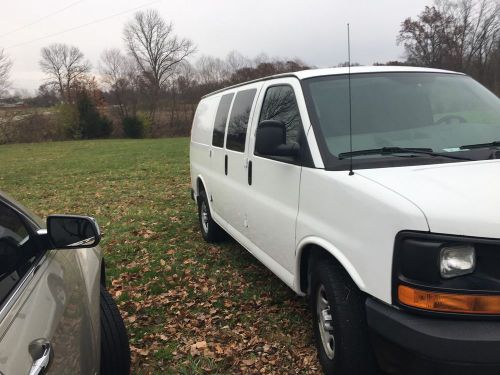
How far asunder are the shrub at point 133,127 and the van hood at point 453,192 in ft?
159

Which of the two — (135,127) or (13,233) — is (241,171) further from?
(135,127)

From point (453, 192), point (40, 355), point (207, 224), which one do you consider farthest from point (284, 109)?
point (207, 224)

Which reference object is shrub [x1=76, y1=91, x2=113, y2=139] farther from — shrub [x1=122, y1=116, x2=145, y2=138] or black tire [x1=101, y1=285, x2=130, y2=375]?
black tire [x1=101, y1=285, x2=130, y2=375]

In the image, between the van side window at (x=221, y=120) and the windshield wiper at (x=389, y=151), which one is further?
the van side window at (x=221, y=120)

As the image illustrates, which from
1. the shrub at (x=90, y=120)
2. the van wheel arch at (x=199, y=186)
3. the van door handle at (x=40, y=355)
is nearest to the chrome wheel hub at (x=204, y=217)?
the van wheel arch at (x=199, y=186)

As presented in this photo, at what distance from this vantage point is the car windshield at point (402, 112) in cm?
319

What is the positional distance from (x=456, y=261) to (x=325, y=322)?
1153 millimetres

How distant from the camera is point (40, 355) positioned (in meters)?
1.60

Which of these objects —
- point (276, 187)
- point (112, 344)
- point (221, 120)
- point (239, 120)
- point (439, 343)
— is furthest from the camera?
point (221, 120)

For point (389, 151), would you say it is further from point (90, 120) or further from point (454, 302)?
point (90, 120)

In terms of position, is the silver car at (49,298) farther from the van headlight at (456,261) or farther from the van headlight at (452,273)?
the van headlight at (456,261)

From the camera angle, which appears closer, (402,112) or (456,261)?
(456,261)

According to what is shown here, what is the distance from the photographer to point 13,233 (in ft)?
7.08

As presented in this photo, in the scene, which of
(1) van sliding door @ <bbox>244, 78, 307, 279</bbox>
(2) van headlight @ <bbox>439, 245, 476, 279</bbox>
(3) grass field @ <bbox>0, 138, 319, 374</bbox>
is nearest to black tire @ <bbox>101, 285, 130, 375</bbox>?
(3) grass field @ <bbox>0, 138, 319, 374</bbox>
